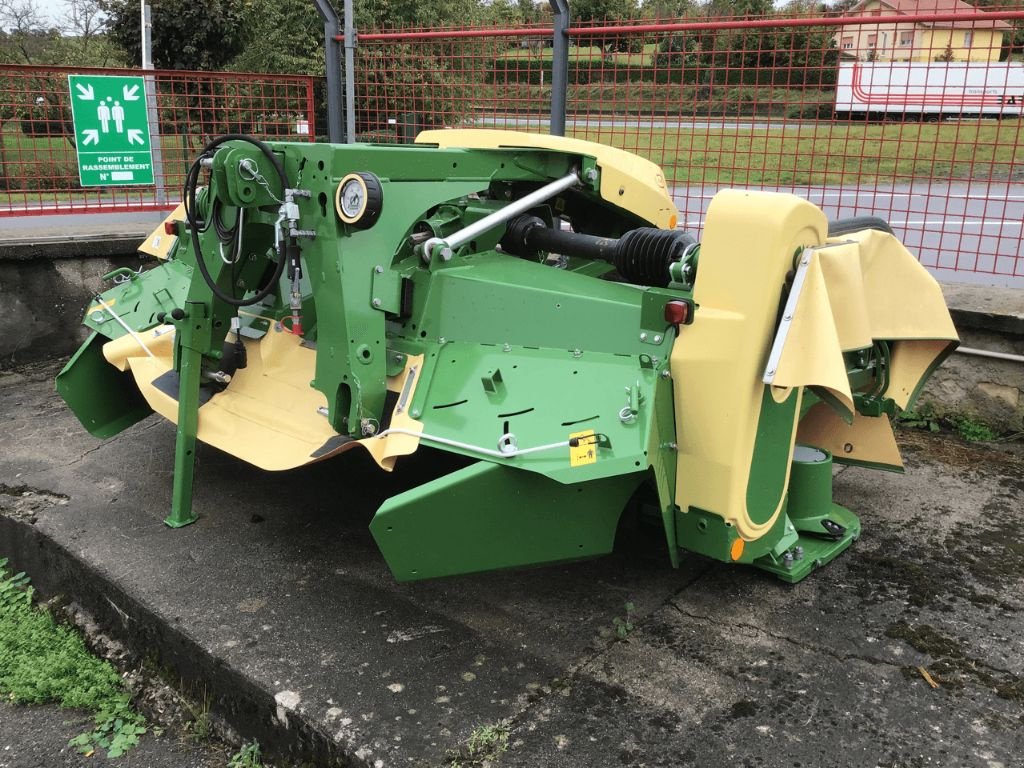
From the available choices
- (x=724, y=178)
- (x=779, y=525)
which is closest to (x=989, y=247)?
(x=724, y=178)

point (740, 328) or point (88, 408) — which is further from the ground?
point (740, 328)

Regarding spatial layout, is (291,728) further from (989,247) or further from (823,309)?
(989,247)

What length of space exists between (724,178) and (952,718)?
15.1 feet

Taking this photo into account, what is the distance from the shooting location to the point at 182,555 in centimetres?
321

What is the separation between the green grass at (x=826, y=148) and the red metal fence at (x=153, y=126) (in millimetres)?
2379

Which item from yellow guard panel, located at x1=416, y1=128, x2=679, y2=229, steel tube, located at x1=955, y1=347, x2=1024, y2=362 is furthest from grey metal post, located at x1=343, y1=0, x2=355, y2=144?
steel tube, located at x1=955, y1=347, x2=1024, y2=362

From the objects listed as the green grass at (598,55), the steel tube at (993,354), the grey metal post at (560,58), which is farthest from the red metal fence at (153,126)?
the steel tube at (993,354)

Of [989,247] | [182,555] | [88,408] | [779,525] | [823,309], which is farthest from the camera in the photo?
[989,247]

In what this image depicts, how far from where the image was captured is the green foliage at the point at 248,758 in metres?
2.46

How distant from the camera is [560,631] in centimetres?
273

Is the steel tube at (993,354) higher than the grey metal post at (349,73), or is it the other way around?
Result: the grey metal post at (349,73)

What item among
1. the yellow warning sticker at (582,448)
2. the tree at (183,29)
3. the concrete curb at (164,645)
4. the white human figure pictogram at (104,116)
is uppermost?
the tree at (183,29)

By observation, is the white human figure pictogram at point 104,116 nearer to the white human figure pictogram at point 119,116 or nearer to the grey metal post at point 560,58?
the white human figure pictogram at point 119,116

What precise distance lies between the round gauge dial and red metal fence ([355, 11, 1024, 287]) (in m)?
2.71
